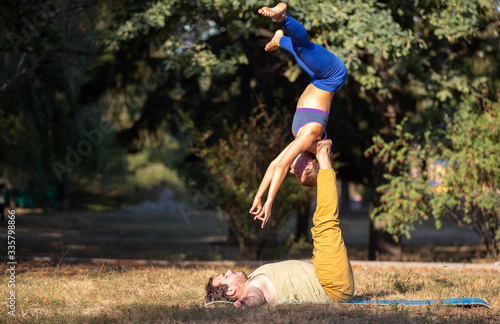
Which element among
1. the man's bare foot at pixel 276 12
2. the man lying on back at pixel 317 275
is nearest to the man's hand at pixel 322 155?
the man lying on back at pixel 317 275

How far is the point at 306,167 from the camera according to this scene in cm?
485

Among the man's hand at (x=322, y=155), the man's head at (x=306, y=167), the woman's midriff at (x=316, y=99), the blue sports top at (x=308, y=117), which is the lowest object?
the man's head at (x=306, y=167)

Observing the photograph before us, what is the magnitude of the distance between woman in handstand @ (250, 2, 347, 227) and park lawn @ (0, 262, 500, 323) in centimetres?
89

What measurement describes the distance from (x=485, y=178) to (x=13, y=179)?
1510cm

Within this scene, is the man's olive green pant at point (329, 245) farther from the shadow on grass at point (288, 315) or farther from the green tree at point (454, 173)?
the green tree at point (454, 173)

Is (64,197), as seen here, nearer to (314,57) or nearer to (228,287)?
(228,287)

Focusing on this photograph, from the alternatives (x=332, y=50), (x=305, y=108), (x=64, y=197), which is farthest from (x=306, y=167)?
(x=64, y=197)

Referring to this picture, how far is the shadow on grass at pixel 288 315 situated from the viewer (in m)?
4.16

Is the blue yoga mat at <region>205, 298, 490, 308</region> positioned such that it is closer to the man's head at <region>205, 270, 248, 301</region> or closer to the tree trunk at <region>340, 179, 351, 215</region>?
the man's head at <region>205, 270, 248, 301</region>

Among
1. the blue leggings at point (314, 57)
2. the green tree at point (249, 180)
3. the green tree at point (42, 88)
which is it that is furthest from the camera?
the green tree at point (249, 180)

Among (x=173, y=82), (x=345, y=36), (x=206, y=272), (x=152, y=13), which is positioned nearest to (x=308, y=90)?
(x=206, y=272)

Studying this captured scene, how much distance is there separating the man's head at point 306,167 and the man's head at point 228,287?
103 cm

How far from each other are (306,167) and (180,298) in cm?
175

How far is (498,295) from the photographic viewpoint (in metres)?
5.20
